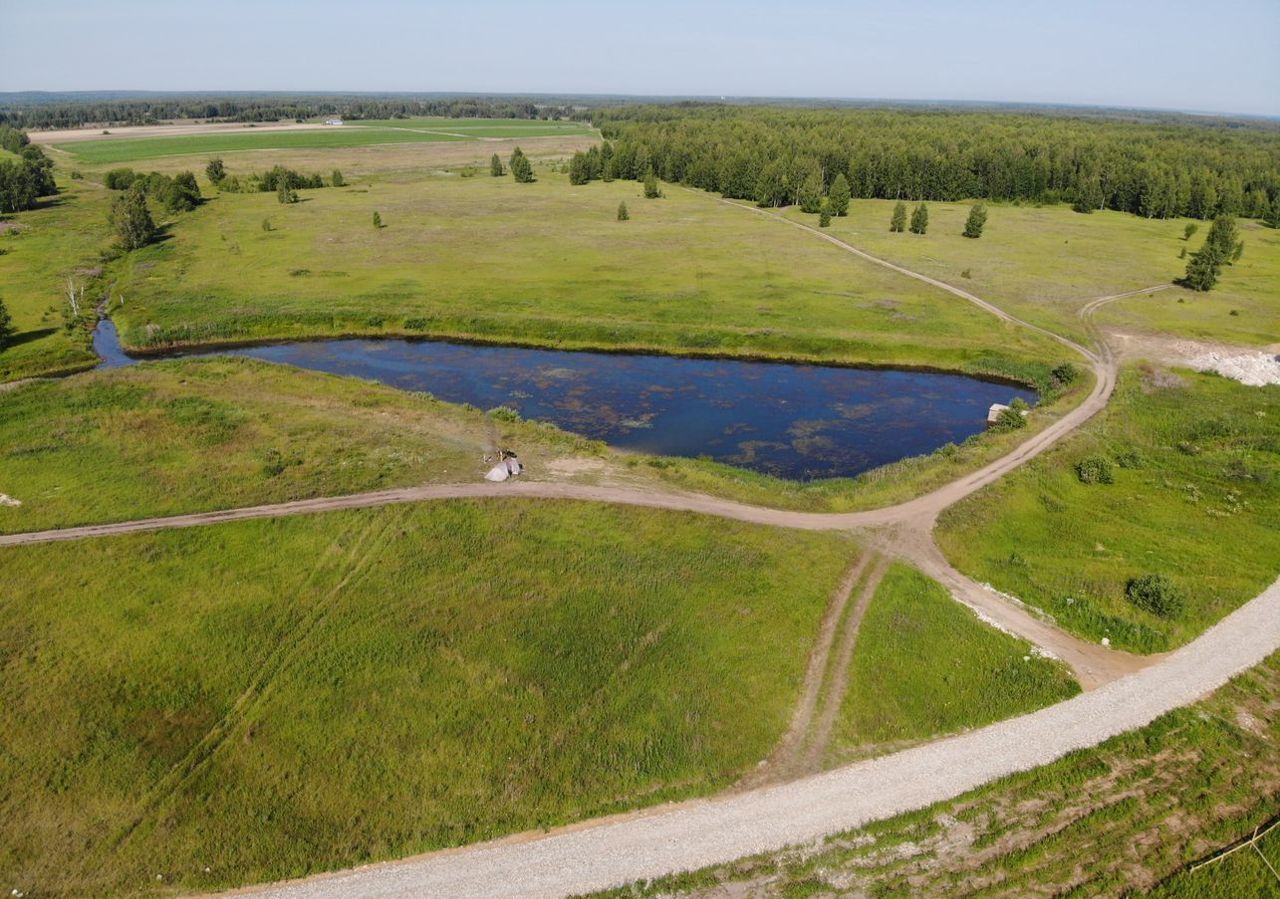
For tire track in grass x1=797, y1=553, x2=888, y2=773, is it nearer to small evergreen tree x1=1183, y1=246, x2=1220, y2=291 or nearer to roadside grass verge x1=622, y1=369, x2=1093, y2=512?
roadside grass verge x1=622, y1=369, x2=1093, y2=512

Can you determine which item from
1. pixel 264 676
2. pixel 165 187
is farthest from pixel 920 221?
pixel 165 187

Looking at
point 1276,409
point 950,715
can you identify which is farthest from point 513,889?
point 1276,409

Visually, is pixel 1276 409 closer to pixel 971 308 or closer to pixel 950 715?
pixel 971 308

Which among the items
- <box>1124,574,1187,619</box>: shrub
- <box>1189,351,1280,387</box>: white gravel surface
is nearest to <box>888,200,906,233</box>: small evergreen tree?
<box>1189,351,1280,387</box>: white gravel surface

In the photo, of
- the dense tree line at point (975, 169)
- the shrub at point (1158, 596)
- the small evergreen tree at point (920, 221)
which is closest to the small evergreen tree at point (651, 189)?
the dense tree line at point (975, 169)

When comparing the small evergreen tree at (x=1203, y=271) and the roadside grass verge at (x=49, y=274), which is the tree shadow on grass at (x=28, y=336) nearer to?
the roadside grass verge at (x=49, y=274)

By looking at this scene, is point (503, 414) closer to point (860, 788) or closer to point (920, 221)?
point (860, 788)
